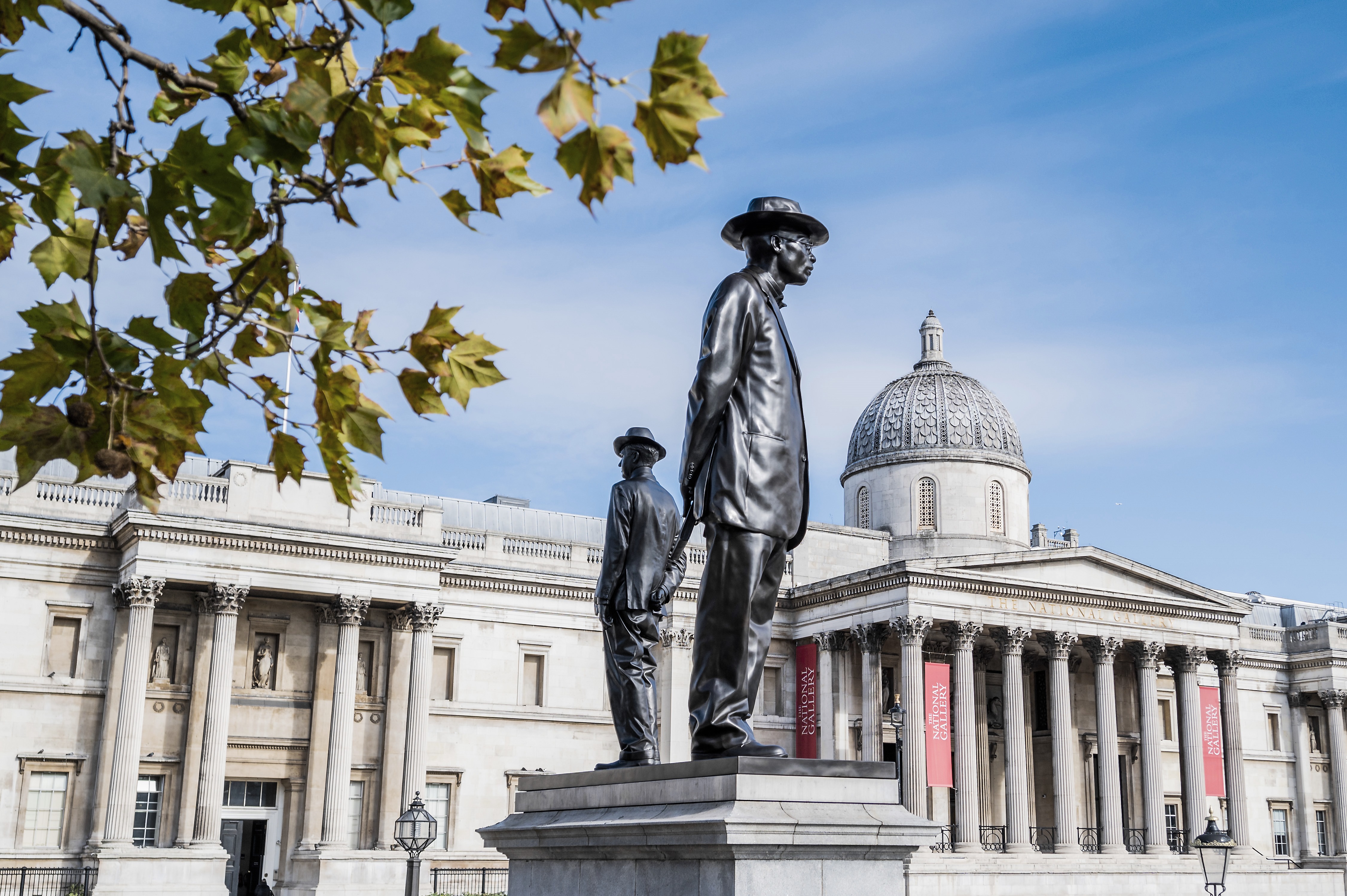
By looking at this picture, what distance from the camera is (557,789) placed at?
28.8ft

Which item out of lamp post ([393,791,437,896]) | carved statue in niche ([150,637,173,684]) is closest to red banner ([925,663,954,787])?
lamp post ([393,791,437,896])

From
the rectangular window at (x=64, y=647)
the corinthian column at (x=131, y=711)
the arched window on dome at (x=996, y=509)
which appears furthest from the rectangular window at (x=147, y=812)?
the arched window on dome at (x=996, y=509)

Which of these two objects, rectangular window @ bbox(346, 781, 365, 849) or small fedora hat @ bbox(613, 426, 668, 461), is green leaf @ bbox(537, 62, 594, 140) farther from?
rectangular window @ bbox(346, 781, 365, 849)

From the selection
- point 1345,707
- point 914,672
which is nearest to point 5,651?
point 914,672

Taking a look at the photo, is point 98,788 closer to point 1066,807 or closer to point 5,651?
point 5,651

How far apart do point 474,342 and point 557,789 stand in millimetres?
5159

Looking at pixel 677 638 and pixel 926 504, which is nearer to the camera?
pixel 677 638

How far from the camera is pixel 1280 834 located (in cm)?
5381

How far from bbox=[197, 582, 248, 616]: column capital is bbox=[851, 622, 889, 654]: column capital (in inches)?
749

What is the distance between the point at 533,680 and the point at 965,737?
45.4 ft

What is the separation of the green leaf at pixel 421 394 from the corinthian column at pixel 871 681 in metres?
38.9

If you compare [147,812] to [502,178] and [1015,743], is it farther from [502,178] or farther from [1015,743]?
[502,178]

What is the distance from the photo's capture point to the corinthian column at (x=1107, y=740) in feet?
146

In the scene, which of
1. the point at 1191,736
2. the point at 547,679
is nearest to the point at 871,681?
the point at 547,679
